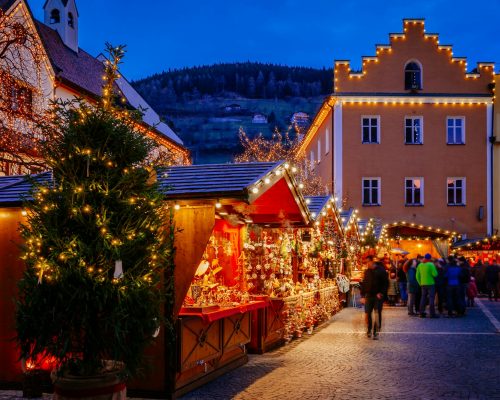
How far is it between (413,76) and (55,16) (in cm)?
1829

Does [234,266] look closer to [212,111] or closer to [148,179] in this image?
[148,179]

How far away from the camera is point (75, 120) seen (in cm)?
740

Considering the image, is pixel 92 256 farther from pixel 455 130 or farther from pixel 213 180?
pixel 455 130

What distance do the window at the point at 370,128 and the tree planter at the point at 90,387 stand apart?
31.0 m

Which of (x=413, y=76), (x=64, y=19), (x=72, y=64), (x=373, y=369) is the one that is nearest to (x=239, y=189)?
(x=373, y=369)

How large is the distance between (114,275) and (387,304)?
824 inches

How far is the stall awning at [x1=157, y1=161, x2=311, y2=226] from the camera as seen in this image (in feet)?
29.7

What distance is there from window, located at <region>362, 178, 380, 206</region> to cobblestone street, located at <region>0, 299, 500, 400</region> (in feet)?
65.1

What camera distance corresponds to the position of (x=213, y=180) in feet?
31.7

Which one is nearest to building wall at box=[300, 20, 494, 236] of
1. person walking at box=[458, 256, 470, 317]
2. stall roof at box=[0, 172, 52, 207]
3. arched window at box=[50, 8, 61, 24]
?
A: person walking at box=[458, 256, 470, 317]

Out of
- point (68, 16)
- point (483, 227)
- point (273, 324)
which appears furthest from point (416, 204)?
point (273, 324)

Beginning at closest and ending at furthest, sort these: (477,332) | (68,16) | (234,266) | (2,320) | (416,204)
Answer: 1. (2,320)
2. (234,266)
3. (477,332)
4. (68,16)
5. (416,204)

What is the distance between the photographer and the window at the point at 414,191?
3694cm

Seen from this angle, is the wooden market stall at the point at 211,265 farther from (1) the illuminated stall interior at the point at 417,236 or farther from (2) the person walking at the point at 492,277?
(1) the illuminated stall interior at the point at 417,236
